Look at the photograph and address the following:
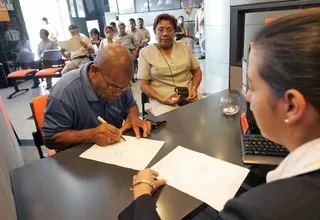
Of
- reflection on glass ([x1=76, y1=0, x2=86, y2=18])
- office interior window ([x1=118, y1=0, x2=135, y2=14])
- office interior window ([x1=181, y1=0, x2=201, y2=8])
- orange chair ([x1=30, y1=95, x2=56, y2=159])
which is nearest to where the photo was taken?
orange chair ([x1=30, y1=95, x2=56, y2=159])

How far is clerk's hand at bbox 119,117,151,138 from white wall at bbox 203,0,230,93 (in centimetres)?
239

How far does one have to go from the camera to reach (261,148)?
94 cm

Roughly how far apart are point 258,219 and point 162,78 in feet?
5.68

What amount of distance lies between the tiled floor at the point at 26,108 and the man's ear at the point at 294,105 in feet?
7.95

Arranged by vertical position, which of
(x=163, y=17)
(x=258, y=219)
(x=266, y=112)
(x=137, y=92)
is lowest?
(x=137, y=92)

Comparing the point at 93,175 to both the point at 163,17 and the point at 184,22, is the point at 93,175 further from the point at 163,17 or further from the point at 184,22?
the point at 184,22

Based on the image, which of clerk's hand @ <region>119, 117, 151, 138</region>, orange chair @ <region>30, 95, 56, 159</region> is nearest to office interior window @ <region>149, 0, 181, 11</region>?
orange chair @ <region>30, 95, 56, 159</region>

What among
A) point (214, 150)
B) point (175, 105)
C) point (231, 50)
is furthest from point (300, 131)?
point (175, 105)

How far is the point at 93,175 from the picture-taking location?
893mm

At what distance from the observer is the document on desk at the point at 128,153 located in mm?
951

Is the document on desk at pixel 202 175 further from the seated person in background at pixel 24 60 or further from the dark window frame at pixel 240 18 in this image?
the seated person in background at pixel 24 60

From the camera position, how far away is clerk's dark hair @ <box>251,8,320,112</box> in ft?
1.25

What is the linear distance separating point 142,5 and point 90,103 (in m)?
8.63

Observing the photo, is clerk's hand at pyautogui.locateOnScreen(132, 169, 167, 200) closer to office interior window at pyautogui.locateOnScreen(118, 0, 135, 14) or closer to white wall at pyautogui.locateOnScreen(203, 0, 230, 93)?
white wall at pyautogui.locateOnScreen(203, 0, 230, 93)
